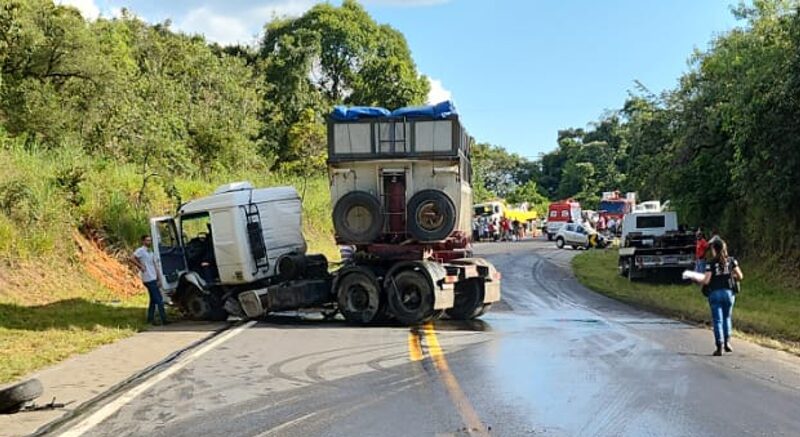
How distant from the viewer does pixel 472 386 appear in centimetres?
926

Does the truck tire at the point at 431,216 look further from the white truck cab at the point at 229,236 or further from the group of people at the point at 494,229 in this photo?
the group of people at the point at 494,229

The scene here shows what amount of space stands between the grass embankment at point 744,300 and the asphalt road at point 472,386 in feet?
4.98

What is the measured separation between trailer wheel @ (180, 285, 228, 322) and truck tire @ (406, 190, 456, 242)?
424 centimetres

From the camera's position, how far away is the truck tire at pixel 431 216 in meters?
15.6

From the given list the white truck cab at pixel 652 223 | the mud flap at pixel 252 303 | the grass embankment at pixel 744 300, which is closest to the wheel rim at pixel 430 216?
the mud flap at pixel 252 303

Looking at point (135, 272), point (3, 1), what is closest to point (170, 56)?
point (3, 1)

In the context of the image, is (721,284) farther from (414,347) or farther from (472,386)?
(472,386)

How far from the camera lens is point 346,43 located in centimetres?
5788

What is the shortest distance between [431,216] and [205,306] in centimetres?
490

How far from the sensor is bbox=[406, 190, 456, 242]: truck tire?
15.6 m

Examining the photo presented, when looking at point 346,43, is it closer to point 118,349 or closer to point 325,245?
point 325,245

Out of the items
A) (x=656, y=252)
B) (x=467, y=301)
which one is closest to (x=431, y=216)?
(x=467, y=301)

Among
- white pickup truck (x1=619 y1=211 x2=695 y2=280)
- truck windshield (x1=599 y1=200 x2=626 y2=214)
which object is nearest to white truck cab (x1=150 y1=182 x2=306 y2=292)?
white pickup truck (x1=619 y1=211 x2=695 y2=280)

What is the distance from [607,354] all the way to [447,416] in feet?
15.6
